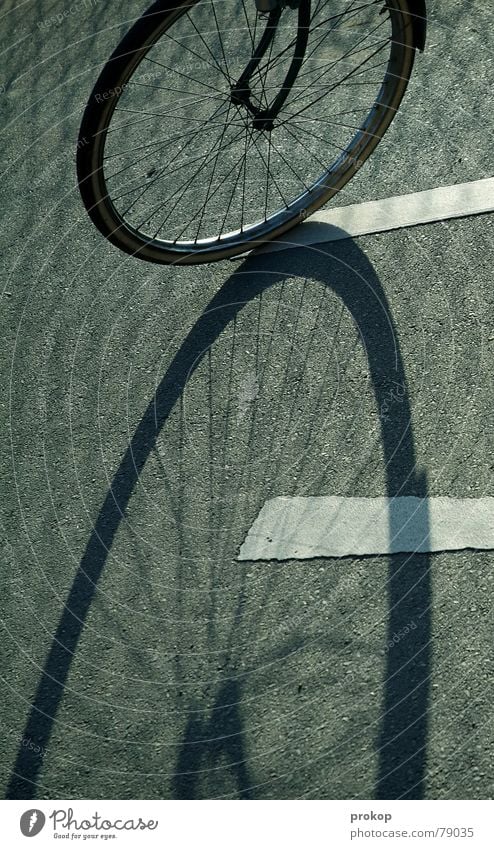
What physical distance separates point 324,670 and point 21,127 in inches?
124

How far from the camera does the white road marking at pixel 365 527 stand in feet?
9.49

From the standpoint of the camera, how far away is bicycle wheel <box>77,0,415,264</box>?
3.49 meters

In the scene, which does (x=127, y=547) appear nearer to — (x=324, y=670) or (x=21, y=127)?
(x=324, y=670)

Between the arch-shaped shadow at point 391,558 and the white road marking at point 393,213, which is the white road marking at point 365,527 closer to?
the arch-shaped shadow at point 391,558

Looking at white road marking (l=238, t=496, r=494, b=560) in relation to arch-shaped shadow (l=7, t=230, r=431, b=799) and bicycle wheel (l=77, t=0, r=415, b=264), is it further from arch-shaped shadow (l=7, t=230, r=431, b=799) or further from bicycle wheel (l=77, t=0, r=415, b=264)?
bicycle wheel (l=77, t=0, r=415, b=264)

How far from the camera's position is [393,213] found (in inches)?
149

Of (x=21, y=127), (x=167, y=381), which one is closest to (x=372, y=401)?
(x=167, y=381)
